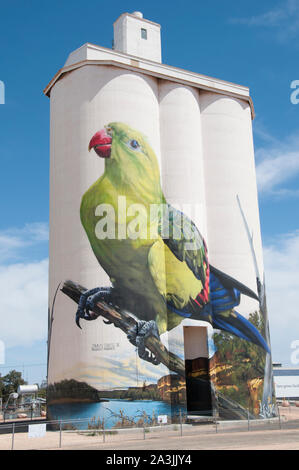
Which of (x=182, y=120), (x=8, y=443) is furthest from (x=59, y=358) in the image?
(x=182, y=120)

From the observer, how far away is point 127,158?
40594 mm

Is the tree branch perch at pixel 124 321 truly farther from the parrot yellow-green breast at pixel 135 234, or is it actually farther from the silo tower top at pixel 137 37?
the silo tower top at pixel 137 37

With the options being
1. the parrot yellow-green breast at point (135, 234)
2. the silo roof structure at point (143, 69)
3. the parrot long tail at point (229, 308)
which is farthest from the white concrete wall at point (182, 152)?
the parrot long tail at point (229, 308)

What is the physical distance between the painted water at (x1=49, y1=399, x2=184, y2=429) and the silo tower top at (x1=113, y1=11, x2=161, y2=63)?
30141 mm

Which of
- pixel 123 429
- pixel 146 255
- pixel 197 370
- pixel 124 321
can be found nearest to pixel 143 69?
pixel 146 255

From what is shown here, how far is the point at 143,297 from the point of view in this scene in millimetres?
38438

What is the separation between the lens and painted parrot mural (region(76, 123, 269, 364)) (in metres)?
38.2

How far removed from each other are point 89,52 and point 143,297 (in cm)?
2017

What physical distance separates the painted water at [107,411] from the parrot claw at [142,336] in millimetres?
2993

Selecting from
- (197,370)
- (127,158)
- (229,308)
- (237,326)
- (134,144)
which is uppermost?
(134,144)

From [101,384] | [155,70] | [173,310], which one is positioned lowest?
[101,384]

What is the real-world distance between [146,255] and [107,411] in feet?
37.3

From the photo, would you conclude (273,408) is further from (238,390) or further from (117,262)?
(117,262)

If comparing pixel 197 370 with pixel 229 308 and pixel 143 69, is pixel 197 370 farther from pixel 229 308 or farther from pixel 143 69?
pixel 143 69
